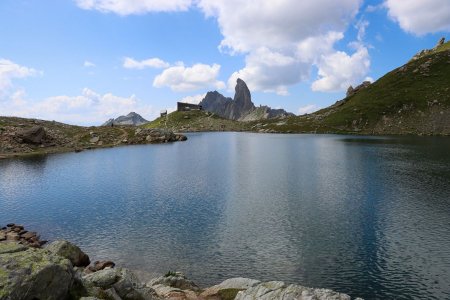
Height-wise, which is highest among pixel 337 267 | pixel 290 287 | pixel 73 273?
pixel 73 273

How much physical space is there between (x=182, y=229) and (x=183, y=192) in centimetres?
2704

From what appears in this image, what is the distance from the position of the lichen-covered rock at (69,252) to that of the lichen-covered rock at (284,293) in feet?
68.6

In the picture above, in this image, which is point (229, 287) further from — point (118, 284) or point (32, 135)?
point (32, 135)

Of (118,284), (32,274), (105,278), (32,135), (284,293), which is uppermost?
(32,135)

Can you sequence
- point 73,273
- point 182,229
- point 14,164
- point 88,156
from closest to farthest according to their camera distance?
1. point 73,273
2. point 182,229
3. point 14,164
4. point 88,156

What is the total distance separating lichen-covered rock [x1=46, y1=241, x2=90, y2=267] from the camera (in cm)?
4031

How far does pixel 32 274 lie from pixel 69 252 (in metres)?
25.1

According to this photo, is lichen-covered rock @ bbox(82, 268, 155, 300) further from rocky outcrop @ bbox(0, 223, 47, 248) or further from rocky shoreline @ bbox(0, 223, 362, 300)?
rocky outcrop @ bbox(0, 223, 47, 248)

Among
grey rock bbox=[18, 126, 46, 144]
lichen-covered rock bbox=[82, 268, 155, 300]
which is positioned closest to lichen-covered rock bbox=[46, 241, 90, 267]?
lichen-covered rock bbox=[82, 268, 155, 300]

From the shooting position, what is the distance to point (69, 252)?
40.8 meters

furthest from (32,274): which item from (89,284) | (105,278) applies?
(105,278)

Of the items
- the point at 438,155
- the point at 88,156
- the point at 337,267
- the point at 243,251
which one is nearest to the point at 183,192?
the point at 243,251

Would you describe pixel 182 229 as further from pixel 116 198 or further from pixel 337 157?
pixel 337 157

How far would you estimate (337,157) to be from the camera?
135 metres
